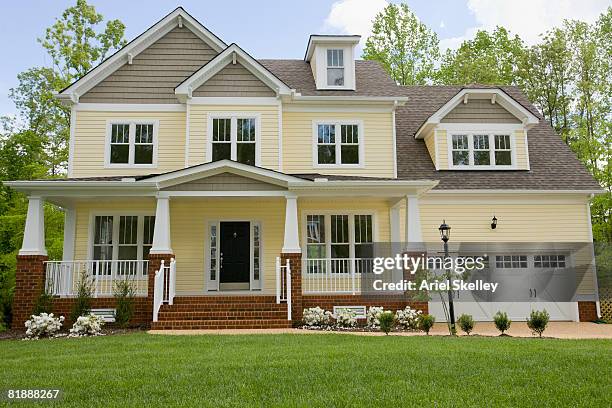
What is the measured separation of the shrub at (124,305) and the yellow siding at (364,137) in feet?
19.1

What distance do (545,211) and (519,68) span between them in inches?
635

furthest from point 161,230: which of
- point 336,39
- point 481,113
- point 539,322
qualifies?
point 481,113

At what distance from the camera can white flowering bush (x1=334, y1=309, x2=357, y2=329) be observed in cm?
1288

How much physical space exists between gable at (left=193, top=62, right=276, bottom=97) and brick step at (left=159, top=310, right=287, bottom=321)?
21.9ft

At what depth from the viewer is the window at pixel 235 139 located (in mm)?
15531

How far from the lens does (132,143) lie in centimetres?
1579

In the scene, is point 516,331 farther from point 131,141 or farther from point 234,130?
point 131,141

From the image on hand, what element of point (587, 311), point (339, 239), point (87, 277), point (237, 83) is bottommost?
point (587, 311)

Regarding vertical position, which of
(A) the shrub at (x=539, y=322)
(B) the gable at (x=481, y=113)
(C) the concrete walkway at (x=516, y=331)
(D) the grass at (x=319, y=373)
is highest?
(B) the gable at (x=481, y=113)

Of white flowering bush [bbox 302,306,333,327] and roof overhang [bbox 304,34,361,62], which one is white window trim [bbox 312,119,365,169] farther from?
white flowering bush [bbox 302,306,333,327]

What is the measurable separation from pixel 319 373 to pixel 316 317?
6.23 meters

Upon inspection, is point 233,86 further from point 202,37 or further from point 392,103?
point 392,103

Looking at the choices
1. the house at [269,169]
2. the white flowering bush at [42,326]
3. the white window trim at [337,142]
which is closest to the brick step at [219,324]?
the house at [269,169]

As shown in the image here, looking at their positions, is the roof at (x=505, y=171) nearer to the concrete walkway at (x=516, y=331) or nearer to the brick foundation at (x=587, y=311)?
the brick foundation at (x=587, y=311)
